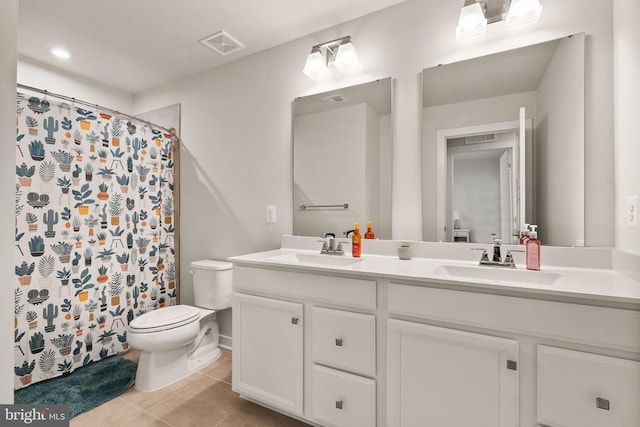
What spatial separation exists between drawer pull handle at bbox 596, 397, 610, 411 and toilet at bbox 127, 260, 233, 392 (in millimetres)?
2061

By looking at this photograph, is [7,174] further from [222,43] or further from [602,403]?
[222,43]

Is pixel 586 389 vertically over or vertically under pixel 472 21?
under

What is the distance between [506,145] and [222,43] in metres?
2.04

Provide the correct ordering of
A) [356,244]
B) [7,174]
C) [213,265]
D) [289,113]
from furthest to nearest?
[213,265], [289,113], [356,244], [7,174]

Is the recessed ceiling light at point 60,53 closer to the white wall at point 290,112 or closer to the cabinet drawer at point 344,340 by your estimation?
the white wall at point 290,112

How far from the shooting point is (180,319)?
202 centimetres

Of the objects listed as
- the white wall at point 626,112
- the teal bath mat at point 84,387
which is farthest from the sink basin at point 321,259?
A: the teal bath mat at point 84,387

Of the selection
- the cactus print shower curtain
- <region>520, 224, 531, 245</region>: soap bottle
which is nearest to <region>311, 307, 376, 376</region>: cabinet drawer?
<region>520, 224, 531, 245</region>: soap bottle

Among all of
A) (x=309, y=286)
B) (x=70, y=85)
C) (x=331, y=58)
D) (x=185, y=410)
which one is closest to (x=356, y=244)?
(x=309, y=286)

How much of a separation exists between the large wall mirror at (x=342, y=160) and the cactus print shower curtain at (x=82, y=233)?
1340mm

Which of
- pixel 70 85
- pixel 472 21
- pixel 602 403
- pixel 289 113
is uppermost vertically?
pixel 70 85

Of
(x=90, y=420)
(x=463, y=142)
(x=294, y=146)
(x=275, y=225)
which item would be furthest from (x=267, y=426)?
(x=463, y=142)

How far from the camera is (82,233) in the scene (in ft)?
7.06

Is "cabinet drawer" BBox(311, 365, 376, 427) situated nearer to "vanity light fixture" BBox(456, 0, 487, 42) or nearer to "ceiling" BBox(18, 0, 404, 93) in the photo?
"vanity light fixture" BBox(456, 0, 487, 42)
